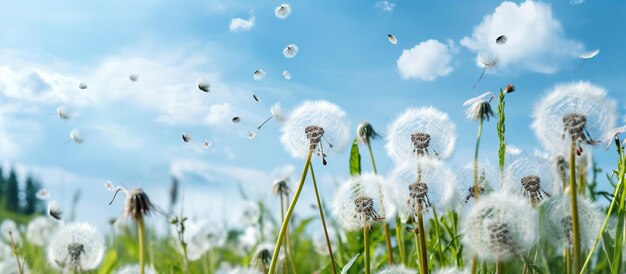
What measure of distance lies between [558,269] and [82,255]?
224cm

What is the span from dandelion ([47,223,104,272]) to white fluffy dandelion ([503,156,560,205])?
180cm

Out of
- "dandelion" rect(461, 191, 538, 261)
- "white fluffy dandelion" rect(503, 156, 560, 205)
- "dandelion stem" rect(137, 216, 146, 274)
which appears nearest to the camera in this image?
"dandelion stem" rect(137, 216, 146, 274)

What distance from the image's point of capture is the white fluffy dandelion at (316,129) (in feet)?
7.70

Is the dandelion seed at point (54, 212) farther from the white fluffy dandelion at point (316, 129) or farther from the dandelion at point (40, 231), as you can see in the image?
the dandelion at point (40, 231)

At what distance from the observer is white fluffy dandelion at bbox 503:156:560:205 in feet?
7.93

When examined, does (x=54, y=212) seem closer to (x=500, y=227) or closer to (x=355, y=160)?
(x=355, y=160)

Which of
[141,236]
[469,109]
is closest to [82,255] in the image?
[141,236]

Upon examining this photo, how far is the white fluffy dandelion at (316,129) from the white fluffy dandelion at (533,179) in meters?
0.56

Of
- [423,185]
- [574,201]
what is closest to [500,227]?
[574,201]

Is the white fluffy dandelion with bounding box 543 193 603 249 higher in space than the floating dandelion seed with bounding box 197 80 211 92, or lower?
lower

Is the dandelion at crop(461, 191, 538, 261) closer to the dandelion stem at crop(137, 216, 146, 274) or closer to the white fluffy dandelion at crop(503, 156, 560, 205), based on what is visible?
the white fluffy dandelion at crop(503, 156, 560, 205)

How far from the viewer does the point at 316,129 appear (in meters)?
2.34

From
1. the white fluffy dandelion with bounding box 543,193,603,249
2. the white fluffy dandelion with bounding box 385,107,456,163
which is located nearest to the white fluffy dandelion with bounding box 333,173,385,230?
the white fluffy dandelion with bounding box 385,107,456,163

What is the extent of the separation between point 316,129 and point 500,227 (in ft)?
Answer: 2.19
